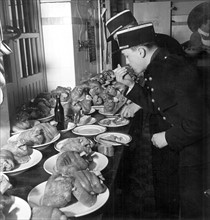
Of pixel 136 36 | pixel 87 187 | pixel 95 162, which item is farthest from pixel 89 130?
pixel 87 187

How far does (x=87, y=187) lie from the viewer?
81cm

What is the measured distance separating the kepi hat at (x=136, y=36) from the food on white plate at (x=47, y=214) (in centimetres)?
84

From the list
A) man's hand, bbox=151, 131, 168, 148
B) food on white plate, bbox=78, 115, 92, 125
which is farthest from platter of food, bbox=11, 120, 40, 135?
man's hand, bbox=151, 131, 168, 148

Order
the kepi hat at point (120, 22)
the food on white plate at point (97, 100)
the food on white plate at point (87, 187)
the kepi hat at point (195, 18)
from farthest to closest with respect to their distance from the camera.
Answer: the kepi hat at point (195, 18)
the food on white plate at point (97, 100)
the kepi hat at point (120, 22)
the food on white plate at point (87, 187)

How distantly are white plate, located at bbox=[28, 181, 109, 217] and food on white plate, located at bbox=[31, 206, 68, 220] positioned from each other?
3.0 inches

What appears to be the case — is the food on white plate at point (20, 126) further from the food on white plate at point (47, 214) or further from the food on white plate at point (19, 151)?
the food on white plate at point (47, 214)

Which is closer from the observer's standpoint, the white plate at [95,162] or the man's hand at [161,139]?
the white plate at [95,162]

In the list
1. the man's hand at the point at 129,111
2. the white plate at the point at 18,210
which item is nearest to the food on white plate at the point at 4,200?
the white plate at the point at 18,210

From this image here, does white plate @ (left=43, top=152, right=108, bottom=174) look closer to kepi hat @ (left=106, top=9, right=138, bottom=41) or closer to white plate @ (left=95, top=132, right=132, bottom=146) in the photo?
white plate @ (left=95, top=132, right=132, bottom=146)

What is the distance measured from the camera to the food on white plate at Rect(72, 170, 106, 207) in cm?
79

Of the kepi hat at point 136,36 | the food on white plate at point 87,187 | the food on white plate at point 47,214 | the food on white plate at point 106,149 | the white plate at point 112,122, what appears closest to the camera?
the food on white plate at point 47,214

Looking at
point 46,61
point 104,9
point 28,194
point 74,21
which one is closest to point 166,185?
point 28,194

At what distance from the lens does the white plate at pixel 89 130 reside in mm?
1464

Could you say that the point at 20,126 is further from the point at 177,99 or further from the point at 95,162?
the point at 177,99
